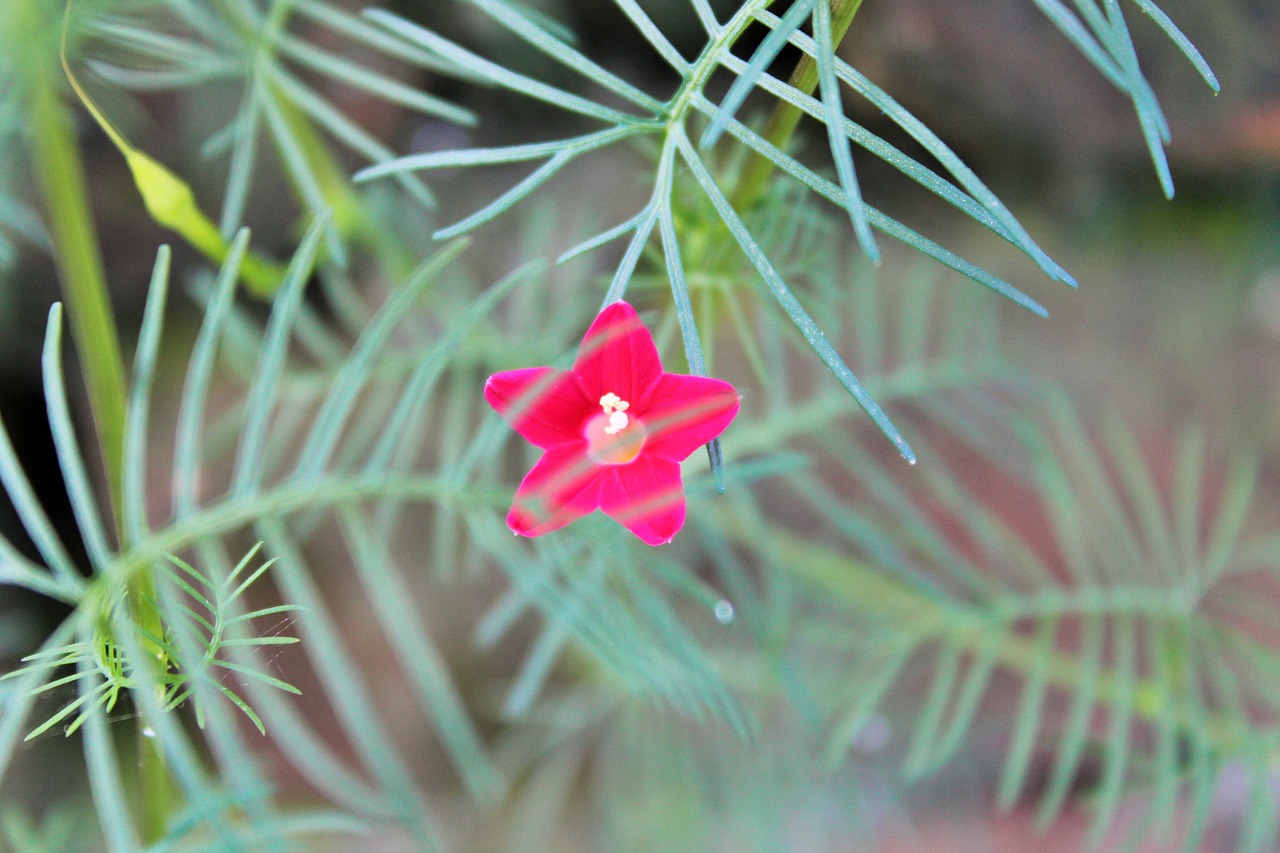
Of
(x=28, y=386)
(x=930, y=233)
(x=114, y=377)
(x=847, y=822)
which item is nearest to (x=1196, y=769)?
(x=847, y=822)

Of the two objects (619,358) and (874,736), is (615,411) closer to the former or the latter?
(619,358)

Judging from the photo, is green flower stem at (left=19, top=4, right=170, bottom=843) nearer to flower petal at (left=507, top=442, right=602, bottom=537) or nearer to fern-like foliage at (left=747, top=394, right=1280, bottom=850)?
flower petal at (left=507, top=442, right=602, bottom=537)

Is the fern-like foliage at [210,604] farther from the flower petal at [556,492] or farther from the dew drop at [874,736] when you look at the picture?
the dew drop at [874,736]

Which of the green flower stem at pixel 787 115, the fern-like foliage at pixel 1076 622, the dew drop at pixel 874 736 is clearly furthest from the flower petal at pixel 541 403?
the dew drop at pixel 874 736

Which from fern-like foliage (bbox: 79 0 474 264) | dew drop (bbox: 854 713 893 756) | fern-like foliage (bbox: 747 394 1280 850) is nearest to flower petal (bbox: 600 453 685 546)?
fern-like foliage (bbox: 79 0 474 264)

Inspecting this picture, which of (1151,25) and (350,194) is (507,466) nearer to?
(350,194)

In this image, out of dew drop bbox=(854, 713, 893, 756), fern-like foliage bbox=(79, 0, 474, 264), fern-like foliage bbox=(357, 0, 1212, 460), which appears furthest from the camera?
dew drop bbox=(854, 713, 893, 756)

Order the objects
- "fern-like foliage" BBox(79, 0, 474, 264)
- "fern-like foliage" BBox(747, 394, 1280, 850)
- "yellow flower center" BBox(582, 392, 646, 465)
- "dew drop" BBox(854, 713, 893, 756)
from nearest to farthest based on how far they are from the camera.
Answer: "yellow flower center" BBox(582, 392, 646, 465)
"fern-like foliage" BBox(79, 0, 474, 264)
"fern-like foliage" BBox(747, 394, 1280, 850)
"dew drop" BBox(854, 713, 893, 756)
